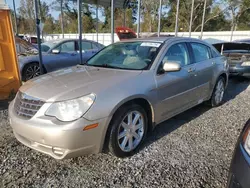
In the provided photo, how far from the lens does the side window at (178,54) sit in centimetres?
337

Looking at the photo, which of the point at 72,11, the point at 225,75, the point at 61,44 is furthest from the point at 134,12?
the point at 225,75

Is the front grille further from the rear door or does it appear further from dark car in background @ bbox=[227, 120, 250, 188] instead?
the rear door

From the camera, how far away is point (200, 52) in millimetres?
4223

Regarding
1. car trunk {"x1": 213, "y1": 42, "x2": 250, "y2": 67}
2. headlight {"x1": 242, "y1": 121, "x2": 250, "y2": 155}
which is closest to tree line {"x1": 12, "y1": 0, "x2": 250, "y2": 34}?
car trunk {"x1": 213, "y1": 42, "x2": 250, "y2": 67}

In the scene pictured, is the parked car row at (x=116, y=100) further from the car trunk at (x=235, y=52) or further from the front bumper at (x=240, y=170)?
the car trunk at (x=235, y=52)

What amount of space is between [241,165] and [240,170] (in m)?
0.04

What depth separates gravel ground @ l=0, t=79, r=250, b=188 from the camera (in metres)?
2.34

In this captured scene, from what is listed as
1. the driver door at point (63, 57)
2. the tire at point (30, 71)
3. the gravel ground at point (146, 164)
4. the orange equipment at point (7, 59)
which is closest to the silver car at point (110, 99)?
the gravel ground at point (146, 164)

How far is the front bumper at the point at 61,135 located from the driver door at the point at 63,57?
4.74 m

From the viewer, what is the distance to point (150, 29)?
31.4 m

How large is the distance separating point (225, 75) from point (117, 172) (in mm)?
3723

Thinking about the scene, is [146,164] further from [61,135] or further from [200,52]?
[200,52]

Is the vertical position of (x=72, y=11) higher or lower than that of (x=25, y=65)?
higher

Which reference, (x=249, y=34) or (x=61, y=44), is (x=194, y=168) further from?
(x=249, y=34)
